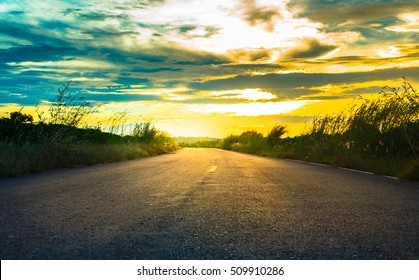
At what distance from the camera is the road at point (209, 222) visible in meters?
3.59

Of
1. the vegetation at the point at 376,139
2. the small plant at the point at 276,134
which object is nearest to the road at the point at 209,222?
the vegetation at the point at 376,139

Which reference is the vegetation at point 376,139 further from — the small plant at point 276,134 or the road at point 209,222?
the small plant at point 276,134

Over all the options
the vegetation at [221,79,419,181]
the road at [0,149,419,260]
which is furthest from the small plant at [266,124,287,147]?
the road at [0,149,419,260]

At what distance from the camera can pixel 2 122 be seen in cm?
1650

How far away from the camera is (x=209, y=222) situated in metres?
4.78

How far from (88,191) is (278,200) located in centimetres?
339

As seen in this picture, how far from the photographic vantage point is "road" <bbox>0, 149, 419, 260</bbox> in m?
3.59

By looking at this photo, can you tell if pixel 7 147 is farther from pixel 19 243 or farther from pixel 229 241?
pixel 229 241

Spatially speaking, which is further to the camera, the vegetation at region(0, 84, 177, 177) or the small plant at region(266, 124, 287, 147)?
the small plant at region(266, 124, 287, 147)

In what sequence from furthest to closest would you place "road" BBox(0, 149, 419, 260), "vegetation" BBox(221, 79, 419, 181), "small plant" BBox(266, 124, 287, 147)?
"small plant" BBox(266, 124, 287, 147), "vegetation" BBox(221, 79, 419, 181), "road" BBox(0, 149, 419, 260)

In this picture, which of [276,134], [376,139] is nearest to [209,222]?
[376,139]

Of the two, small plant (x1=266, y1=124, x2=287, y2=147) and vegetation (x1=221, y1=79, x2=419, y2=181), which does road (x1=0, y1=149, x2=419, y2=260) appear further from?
small plant (x1=266, y1=124, x2=287, y2=147)

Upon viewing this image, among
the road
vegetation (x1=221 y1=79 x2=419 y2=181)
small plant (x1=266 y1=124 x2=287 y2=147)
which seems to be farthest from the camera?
small plant (x1=266 y1=124 x2=287 y2=147)

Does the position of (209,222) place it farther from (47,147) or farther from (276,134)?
(276,134)
